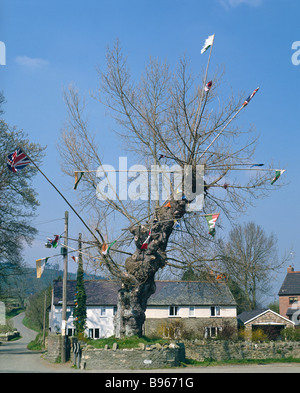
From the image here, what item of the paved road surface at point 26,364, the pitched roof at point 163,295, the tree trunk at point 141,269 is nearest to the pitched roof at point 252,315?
the pitched roof at point 163,295

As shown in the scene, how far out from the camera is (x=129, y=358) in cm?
1956

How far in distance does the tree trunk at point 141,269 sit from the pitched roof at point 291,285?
127 feet

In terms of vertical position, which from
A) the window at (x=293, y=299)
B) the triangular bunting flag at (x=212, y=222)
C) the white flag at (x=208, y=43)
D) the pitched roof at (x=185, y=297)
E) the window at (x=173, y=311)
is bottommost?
the window at (x=173, y=311)

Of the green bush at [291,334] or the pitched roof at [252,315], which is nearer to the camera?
the green bush at [291,334]

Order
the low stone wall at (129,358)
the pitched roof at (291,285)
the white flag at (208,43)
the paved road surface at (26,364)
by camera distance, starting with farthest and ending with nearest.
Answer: the pitched roof at (291,285) < the paved road surface at (26,364) < the low stone wall at (129,358) < the white flag at (208,43)

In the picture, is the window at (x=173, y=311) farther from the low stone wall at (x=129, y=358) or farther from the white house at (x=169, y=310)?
the low stone wall at (x=129, y=358)

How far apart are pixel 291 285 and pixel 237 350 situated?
94.2 feet

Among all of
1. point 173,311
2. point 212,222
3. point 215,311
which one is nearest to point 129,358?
point 212,222

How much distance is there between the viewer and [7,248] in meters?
30.0

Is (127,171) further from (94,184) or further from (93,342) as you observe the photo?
(93,342)

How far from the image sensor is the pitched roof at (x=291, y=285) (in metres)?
55.3

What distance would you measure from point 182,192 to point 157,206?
4.83ft

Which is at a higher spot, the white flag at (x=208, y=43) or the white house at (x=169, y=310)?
the white flag at (x=208, y=43)

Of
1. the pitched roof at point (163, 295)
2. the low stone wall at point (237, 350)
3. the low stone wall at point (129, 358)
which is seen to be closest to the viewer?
the low stone wall at point (129, 358)
